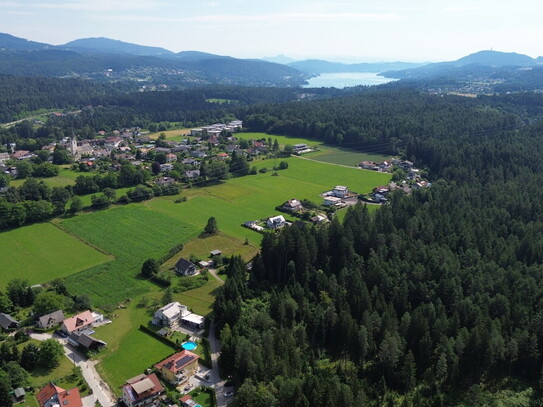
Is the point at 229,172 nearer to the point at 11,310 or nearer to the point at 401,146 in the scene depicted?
the point at 401,146

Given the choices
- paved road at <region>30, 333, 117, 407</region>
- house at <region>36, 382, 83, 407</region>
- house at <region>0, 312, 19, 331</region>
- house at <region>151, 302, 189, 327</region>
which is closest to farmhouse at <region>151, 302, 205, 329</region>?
house at <region>151, 302, 189, 327</region>

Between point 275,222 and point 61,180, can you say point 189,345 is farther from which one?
point 61,180

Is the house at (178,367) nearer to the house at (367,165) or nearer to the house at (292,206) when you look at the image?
the house at (292,206)

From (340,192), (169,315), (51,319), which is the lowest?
(51,319)

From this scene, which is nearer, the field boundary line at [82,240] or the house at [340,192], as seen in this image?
the field boundary line at [82,240]

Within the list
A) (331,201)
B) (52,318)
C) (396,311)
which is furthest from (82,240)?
(396,311)

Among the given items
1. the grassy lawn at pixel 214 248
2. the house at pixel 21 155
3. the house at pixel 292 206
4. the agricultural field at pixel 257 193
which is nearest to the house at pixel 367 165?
the agricultural field at pixel 257 193

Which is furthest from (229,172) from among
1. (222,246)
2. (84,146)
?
(84,146)
